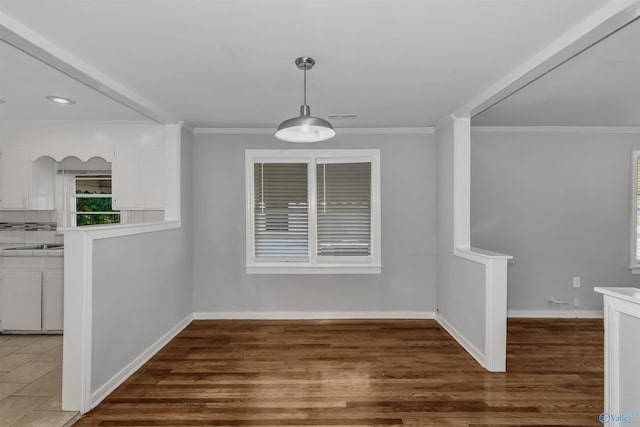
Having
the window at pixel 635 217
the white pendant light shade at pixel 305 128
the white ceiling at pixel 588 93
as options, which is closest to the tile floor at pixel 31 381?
the white pendant light shade at pixel 305 128

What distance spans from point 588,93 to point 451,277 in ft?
7.30

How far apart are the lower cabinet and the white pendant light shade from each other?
3.25m

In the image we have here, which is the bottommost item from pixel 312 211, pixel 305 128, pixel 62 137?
pixel 312 211

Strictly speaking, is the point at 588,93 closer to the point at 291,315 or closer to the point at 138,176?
the point at 291,315

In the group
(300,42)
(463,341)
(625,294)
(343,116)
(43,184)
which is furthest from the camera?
(43,184)

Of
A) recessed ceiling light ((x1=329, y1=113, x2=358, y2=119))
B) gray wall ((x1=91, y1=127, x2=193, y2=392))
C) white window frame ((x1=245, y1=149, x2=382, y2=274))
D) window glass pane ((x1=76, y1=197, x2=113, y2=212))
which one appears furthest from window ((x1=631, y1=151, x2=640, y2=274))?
window glass pane ((x1=76, y1=197, x2=113, y2=212))

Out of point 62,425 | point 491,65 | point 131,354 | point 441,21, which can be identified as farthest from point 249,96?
point 62,425

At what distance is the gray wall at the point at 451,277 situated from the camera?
3225 millimetres

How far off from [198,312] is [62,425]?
218 centimetres

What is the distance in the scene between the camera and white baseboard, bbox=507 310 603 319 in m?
4.40

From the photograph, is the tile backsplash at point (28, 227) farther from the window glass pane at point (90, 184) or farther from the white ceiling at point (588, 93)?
the white ceiling at point (588, 93)

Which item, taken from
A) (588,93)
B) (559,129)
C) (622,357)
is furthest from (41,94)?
(559,129)

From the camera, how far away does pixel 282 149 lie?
14.4ft

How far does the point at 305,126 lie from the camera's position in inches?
87.3
